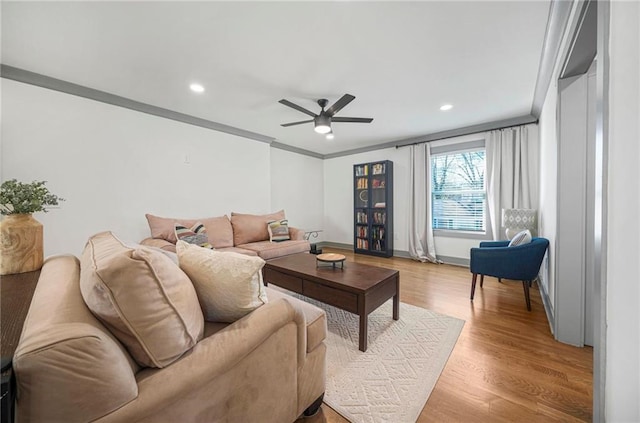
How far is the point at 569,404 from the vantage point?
1.33 meters

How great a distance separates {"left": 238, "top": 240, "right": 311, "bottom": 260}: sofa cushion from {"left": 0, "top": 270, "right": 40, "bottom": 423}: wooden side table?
2104mm

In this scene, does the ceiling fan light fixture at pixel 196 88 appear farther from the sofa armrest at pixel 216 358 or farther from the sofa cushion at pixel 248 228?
the sofa armrest at pixel 216 358

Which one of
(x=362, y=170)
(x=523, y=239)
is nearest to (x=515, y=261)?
(x=523, y=239)

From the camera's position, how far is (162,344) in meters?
0.77

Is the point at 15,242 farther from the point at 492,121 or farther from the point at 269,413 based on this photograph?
the point at 492,121

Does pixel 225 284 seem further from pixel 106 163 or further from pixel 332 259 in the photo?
pixel 106 163

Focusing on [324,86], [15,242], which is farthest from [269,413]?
[324,86]

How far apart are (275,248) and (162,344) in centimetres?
261

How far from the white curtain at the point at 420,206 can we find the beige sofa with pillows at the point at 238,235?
2.16m

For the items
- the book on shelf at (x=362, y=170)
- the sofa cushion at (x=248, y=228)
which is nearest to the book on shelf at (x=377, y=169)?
the book on shelf at (x=362, y=170)

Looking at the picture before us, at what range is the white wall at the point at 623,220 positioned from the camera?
Result: 752 millimetres

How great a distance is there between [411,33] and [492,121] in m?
2.72

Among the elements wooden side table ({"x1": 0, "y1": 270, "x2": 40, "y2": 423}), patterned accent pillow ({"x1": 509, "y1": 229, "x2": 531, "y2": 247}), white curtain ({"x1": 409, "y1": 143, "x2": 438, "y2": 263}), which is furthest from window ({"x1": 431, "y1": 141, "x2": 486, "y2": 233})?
wooden side table ({"x1": 0, "y1": 270, "x2": 40, "y2": 423})

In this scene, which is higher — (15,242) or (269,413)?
(15,242)
